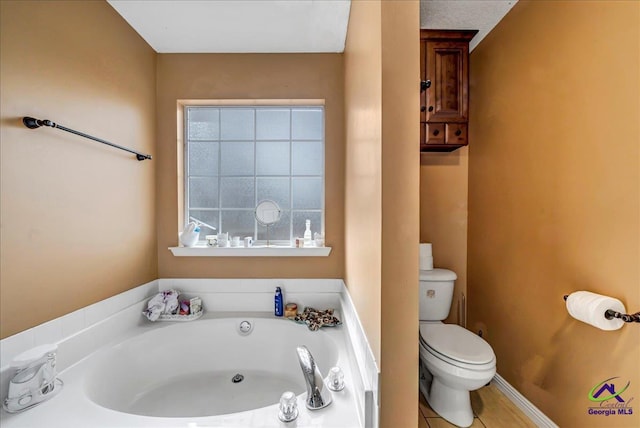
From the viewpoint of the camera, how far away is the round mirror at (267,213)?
1.95 meters

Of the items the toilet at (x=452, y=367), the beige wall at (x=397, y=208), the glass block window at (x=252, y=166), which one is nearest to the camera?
the beige wall at (x=397, y=208)

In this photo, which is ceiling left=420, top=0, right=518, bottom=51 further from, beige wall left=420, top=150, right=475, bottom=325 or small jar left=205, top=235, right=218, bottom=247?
small jar left=205, top=235, right=218, bottom=247

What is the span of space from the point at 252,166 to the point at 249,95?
532mm

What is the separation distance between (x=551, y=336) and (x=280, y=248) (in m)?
1.72

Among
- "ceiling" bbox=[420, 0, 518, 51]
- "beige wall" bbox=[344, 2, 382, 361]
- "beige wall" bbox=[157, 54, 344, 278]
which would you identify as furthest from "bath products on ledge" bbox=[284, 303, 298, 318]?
"ceiling" bbox=[420, 0, 518, 51]

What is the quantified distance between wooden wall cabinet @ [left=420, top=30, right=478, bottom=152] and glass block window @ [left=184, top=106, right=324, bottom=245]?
0.83 m

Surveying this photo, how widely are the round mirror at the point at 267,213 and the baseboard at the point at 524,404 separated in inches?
76.5

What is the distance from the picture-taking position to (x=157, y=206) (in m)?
2.00

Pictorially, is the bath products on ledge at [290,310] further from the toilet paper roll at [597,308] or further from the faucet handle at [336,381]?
the toilet paper roll at [597,308]

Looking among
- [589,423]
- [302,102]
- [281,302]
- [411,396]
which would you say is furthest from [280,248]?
[589,423]

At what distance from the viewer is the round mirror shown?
195 cm

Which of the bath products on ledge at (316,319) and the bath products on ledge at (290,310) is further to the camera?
the bath products on ledge at (290,310)

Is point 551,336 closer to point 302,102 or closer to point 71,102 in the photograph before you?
point 302,102

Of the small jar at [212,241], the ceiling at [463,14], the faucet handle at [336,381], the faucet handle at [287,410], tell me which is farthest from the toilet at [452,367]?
the ceiling at [463,14]
